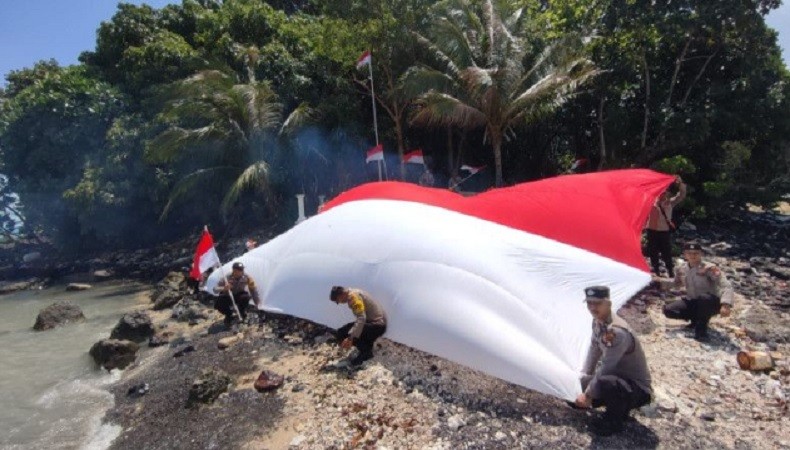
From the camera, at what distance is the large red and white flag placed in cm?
650

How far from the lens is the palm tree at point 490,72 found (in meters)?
16.4

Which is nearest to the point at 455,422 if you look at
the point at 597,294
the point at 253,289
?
the point at 597,294

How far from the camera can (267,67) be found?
70.2ft

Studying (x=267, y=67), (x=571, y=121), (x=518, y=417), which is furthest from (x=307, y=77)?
(x=518, y=417)

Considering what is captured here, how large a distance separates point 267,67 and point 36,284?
50.6 ft

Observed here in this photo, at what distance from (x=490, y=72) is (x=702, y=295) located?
35.0 ft

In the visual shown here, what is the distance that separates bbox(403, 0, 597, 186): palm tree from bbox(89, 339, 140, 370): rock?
1119cm

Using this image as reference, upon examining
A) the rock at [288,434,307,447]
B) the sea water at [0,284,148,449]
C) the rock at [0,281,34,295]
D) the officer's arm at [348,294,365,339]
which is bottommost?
the rock at [0,281,34,295]

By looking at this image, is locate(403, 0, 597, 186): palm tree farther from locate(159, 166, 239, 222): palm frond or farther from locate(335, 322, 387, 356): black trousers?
locate(335, 322, 387, 356): black trousers

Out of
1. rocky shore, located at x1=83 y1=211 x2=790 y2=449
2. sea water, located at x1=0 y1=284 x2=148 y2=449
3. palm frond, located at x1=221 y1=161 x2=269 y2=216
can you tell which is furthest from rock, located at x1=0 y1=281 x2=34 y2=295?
rocky shore, located at x1=83 y1=211 x2=790 y2=449

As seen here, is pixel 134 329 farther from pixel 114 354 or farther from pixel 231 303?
pixel 231 303

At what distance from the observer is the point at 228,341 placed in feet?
34.5

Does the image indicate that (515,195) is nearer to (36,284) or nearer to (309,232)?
(309,232)

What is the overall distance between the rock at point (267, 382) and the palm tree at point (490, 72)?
10.9 metres
